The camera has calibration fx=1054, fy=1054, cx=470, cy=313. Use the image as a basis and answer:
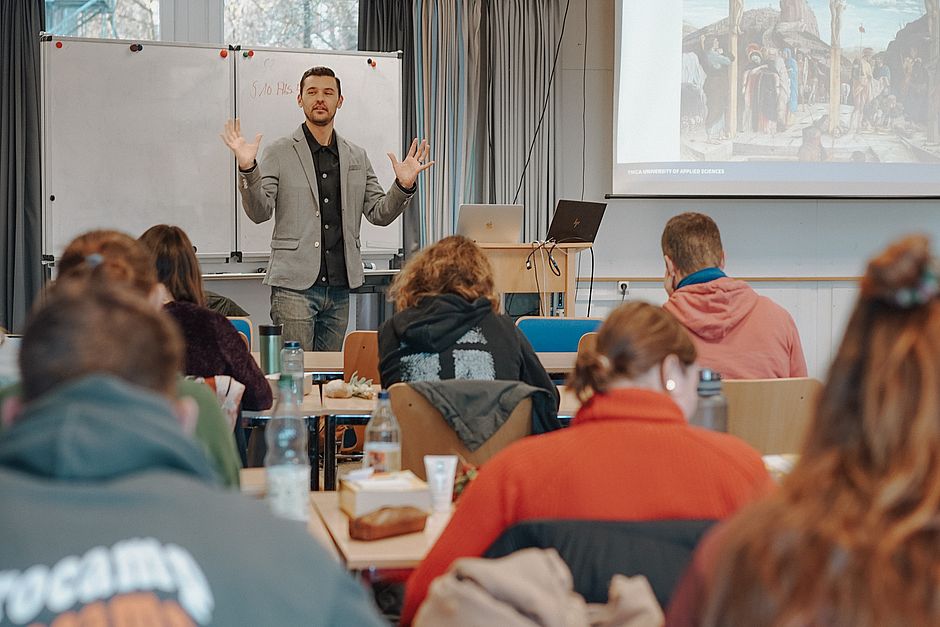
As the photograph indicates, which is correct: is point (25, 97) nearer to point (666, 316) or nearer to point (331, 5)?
point (331, 5)

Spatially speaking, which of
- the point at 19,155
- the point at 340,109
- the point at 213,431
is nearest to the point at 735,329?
the point at 213,431

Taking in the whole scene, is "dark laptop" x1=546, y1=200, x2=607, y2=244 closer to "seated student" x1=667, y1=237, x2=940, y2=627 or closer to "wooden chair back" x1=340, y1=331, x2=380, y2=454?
"wooden chair back" x1=340, y1=331, x2=380, y2=454

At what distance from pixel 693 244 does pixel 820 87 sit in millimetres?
4067

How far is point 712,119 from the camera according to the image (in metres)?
7.10

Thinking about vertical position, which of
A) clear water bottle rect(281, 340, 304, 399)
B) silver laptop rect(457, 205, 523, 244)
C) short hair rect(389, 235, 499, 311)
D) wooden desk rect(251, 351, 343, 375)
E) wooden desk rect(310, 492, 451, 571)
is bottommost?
wooden desk rect(310, 492, 451, 571)

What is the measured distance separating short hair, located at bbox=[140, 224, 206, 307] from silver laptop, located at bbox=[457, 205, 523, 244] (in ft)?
10.2

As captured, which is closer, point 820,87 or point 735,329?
point 735,329

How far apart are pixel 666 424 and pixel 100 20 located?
6.19m

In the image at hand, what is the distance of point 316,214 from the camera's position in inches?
205

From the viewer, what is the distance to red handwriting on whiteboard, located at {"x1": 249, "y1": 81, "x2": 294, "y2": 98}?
252 inches

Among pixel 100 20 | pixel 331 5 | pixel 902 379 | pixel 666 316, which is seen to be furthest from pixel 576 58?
pixel 902 379

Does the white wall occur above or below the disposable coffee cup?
above

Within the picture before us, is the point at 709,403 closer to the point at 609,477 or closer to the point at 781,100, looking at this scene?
the point at 609,477

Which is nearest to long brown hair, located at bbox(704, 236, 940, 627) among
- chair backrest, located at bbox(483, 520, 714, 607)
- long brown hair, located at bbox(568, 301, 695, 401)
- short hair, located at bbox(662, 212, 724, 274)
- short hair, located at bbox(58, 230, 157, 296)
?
chair backrest, located at bbox(483, 520, 714, 607)
